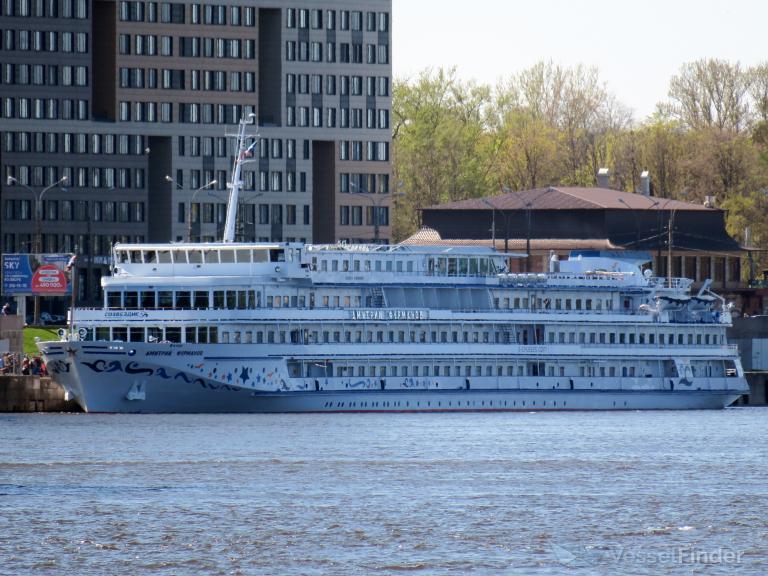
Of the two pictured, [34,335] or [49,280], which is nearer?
[34,335]

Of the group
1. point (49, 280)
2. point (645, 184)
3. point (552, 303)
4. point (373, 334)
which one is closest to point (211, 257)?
point (373, 334)

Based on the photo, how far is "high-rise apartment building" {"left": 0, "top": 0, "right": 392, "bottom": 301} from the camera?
17000 cm

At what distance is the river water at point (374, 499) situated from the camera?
49.2m

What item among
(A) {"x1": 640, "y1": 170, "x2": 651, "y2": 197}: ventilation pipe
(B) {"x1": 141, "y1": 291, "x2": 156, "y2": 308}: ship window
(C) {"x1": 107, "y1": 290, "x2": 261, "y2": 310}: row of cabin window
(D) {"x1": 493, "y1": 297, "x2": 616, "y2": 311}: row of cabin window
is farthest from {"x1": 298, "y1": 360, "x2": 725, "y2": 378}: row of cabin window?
(A) {"x1": 640, "y1": 170, "x2": 651, "y2": 197}: ventilation pipe

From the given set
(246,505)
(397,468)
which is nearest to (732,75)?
(397,468)

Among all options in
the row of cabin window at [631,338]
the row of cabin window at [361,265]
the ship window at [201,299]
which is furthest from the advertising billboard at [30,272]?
the row of cabin window at [631,338]

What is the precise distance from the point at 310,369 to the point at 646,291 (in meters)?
19.1

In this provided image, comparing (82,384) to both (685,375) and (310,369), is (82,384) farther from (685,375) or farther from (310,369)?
(685,375)

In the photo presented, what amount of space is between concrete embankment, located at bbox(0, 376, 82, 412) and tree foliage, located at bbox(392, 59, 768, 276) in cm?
7406

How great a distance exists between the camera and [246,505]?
5875 centimetres

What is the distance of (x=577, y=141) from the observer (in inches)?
7170

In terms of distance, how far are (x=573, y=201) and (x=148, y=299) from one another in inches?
2303

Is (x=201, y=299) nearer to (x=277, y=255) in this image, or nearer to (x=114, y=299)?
(x=114, y=299)

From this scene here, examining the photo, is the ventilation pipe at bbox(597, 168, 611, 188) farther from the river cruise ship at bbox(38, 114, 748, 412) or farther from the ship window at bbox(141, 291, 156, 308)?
the ship window at bbox(141, 291, 156, 308)
